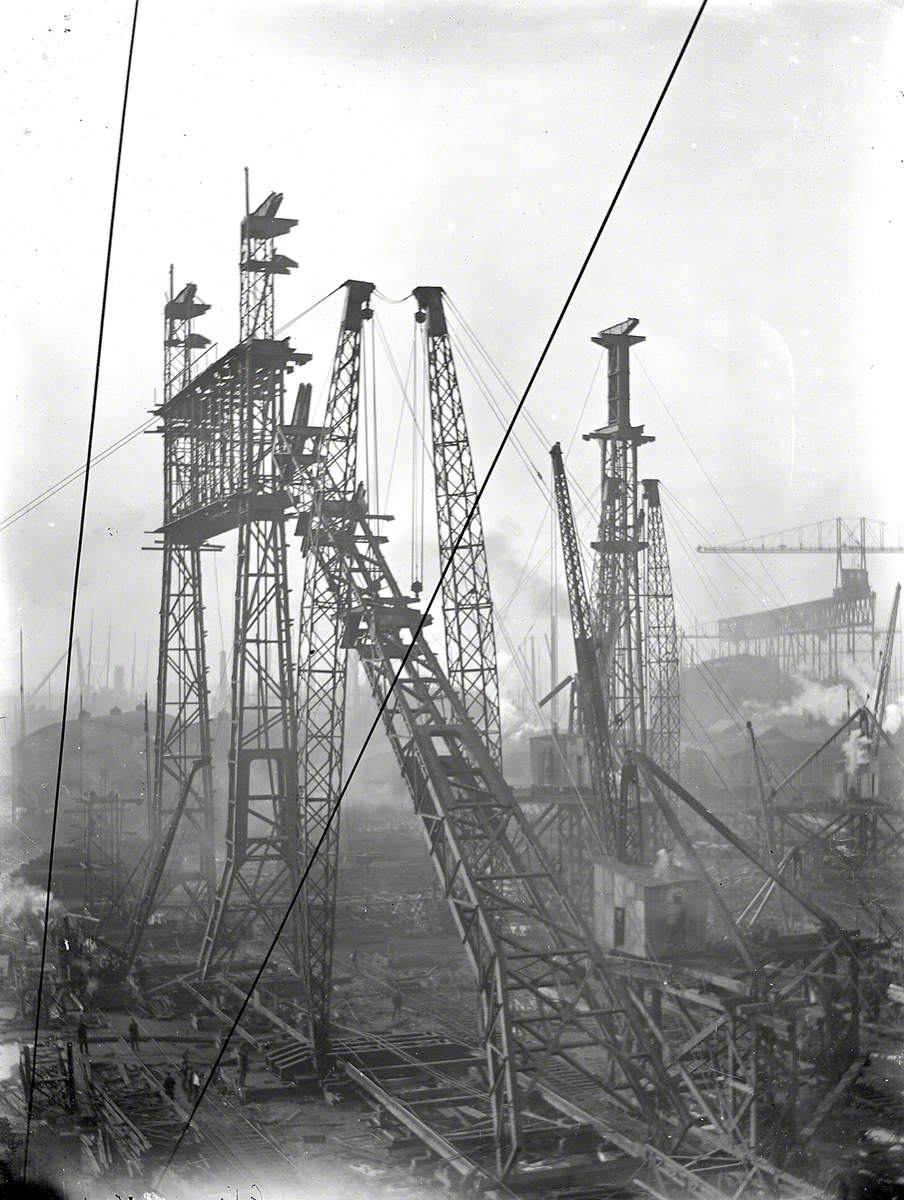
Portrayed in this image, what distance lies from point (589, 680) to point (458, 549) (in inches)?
179

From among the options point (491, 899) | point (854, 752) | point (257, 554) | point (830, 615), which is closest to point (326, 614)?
point (257, 554)

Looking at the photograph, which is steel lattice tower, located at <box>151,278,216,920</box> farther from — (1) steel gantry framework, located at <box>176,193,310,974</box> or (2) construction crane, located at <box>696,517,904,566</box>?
(2) construction crane, located at <box>696,517,904,566</box>

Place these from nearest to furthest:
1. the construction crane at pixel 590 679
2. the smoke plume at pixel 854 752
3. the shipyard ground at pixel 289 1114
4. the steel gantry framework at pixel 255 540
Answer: the shipyard ground at pixel 289 1114
the steel gantry framework at pixel 255 540
the construction crane at pixel 590 679
the smoke plume at pixel 854 752

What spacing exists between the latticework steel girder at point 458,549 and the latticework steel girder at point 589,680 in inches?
77.6

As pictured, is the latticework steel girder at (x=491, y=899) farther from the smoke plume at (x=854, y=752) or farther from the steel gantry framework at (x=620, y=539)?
the smoke plume at (x=854, y=752)

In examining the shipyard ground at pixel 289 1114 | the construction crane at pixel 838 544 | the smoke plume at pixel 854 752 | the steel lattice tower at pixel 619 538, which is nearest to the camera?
the shipyard ground at pixel 289 1114

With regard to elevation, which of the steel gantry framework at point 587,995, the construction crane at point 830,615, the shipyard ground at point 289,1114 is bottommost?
the shipyard ground at point 289,1114

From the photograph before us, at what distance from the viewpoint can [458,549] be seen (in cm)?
2606

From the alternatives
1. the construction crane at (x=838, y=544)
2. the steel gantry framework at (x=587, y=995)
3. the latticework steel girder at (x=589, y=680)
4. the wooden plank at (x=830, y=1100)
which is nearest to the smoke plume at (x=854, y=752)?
the construction crane at (x=838, y=544)

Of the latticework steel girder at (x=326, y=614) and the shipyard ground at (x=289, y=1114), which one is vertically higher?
the latticework steel girder at (x=326, y=614)

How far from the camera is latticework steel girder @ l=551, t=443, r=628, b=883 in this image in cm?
2378

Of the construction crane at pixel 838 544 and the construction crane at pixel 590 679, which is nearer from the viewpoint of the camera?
the construction crane at pixel 590 679

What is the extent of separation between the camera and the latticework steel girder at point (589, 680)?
78.0 ft

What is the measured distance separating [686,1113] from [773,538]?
57.7 m
